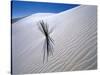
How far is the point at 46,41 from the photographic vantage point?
209cm

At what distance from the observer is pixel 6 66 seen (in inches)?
77.9

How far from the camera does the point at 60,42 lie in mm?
2143

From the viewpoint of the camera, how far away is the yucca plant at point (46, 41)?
209 centimetres

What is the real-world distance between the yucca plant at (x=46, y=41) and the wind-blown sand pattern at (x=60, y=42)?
0.03 m

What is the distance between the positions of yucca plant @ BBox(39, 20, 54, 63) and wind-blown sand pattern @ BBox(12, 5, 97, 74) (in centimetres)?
3

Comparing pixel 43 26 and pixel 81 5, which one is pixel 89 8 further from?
pixel 43 26

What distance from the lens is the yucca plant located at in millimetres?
2090

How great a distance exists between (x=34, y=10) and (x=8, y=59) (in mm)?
567

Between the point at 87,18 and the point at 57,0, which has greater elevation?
the point at 57,0

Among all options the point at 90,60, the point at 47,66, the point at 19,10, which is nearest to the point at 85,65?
the point at 90,60

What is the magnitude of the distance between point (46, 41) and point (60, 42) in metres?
0.16

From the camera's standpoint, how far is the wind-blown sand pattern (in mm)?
2029

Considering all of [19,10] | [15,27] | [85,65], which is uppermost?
[19,10]

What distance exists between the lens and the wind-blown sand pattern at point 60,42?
2.03 meters
